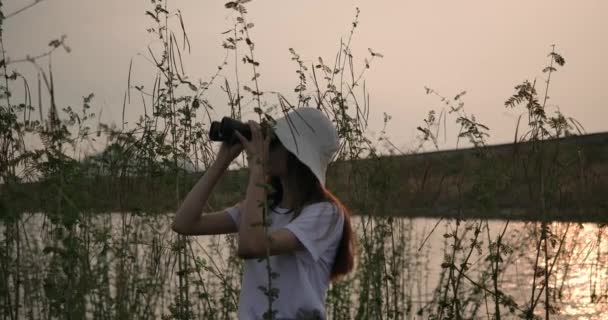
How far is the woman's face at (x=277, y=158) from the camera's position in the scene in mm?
2451

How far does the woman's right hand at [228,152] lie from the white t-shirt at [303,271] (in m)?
0.26

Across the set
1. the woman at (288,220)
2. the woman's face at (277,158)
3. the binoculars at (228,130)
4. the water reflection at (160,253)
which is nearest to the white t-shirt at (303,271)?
the woman at (288,220)

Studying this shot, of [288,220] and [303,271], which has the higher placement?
[288,220]

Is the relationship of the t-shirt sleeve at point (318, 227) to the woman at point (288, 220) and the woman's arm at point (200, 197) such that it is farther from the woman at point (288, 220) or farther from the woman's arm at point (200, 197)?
the woman's arm at point (200, 197)

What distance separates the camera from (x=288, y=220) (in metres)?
2.44

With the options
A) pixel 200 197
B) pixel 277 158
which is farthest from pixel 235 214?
pixel 277 158

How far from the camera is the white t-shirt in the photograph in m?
2.25

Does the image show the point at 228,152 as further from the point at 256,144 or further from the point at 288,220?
the point at 288,220

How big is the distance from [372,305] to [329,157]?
54.0 inches

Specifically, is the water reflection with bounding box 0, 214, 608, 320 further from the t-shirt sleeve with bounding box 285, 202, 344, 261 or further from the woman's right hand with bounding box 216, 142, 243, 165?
the t-shirt sleeve with bounding box 285, 202, 344, 261

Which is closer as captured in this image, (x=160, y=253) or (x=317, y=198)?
(x=317, y=198)

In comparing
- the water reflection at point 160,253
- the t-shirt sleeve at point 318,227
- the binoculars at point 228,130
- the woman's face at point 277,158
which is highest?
the binoculars at point 228,130

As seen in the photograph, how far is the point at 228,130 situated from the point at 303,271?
1.59 ft

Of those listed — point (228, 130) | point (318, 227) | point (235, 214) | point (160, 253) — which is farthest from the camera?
point (160, 253)
